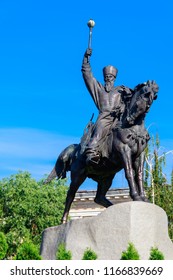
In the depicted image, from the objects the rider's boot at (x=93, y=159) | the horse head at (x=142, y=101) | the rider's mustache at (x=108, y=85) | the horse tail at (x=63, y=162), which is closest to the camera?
the horse head at (x=142, y=101)

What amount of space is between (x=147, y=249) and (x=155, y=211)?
78cm

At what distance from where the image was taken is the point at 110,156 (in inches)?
552

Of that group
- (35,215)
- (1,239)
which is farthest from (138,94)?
(35,215)

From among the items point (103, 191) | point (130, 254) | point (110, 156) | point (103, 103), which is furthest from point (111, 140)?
point (130, 254)

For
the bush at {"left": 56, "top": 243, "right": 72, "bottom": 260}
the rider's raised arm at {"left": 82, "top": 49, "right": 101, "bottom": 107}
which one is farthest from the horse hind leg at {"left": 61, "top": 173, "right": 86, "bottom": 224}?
the bush at {"left": 56, "top": 243, "right": 72, "bottom": 260}

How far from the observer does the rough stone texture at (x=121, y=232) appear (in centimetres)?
1248

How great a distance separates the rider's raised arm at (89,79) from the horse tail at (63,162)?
1222 mm

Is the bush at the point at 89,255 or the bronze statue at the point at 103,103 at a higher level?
the bronze statue at the point at 103,103

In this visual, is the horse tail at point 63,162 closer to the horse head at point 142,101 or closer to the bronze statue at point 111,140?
the bronze statue at point 111,140

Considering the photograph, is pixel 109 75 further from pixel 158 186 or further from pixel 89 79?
pixel 158 186

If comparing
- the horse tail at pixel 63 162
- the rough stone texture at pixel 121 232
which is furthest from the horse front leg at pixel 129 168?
the horse tail at pixel 63 162

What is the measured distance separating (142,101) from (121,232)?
8.92 ft

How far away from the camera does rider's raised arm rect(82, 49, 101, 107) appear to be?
15070 millimetres
